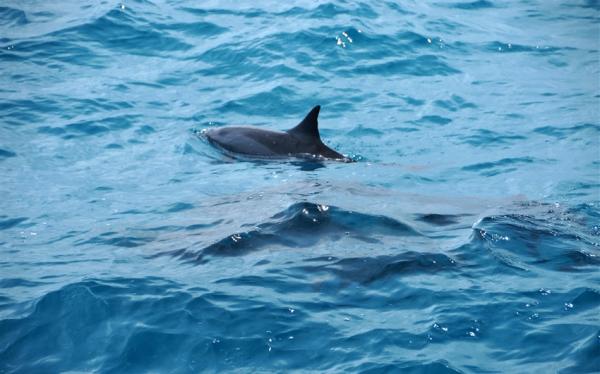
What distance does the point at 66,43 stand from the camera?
16.6 meters

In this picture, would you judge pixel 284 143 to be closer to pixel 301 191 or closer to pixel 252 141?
pixel 252 141

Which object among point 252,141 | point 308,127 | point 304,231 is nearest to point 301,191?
point 304,231

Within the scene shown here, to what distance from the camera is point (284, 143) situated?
1178 cm

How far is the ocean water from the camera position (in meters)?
6.42

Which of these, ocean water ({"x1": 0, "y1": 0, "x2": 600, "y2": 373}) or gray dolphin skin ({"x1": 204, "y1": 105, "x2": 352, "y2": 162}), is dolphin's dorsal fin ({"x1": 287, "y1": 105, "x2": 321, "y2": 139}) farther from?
ocean water ({"x1": 0, "y1": 0, "x2": 600, "y2": 373})

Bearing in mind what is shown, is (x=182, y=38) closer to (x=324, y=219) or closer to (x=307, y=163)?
(x=307, y=163)

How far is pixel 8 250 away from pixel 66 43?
9.11 metres

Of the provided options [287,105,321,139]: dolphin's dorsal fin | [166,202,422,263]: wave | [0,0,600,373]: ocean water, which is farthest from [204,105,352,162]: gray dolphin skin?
[166,202,422,263]: wave

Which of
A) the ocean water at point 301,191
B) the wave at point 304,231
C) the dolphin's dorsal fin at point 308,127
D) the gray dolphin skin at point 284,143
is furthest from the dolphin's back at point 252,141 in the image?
the wave at point 304,231

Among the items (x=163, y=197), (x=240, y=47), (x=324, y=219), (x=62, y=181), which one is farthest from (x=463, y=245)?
(x=240, y=47)

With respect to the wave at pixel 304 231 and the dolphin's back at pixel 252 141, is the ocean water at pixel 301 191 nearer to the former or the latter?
the wave at pixel 304 231

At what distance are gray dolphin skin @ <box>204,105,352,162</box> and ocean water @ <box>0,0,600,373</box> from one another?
29 cm

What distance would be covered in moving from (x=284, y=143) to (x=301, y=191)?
2.27 metres

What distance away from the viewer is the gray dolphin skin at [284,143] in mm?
11633
